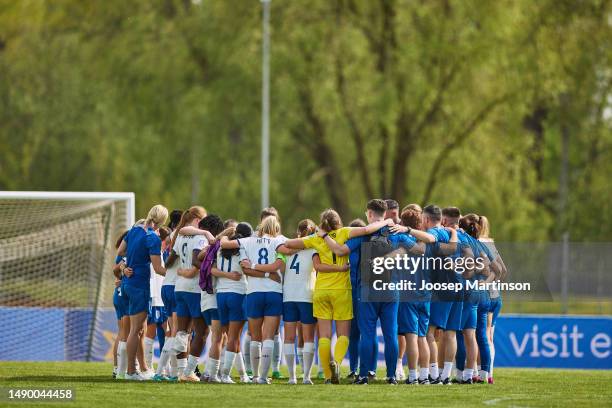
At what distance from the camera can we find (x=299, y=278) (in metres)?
15.2

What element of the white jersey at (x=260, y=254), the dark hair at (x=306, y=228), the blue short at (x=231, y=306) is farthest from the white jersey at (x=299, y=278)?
the dark hair at (x=306, y=228)

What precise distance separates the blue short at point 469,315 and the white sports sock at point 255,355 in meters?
2.64

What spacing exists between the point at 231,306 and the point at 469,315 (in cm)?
306

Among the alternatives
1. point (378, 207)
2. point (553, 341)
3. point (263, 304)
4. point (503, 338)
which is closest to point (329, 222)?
point (378, 207)

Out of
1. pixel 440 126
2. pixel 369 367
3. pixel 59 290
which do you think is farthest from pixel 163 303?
pixel 440 126

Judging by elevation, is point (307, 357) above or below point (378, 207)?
below

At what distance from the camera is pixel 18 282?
2270 centimetres

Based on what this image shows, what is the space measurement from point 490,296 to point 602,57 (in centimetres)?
2117

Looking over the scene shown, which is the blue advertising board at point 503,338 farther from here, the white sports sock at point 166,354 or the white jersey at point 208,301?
the white jersey at point 208,301

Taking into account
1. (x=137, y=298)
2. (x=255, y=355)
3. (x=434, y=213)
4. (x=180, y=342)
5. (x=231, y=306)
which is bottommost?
(x=255, y=355)

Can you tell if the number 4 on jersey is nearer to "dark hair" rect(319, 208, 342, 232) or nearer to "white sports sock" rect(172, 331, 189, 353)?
"dark hair" rect(319, 208, 342, 232)

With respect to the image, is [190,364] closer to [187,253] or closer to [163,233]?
[187,253]

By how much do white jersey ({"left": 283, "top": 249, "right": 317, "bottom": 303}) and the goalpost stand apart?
20.0ft

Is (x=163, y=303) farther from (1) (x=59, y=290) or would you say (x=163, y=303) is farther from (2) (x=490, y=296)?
(1) (x=59, y=290)
